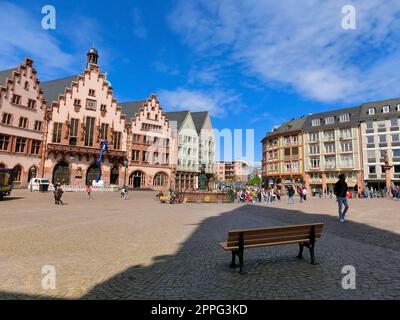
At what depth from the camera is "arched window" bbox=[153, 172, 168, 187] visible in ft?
189

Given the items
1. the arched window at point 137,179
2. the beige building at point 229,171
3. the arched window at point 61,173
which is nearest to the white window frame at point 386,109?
the arched window at point 137,179

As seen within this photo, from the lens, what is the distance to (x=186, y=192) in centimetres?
3064

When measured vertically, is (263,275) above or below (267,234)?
below

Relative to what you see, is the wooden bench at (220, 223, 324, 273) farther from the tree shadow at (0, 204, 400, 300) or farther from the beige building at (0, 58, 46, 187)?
the beige building at (0, 58, 46, 187)

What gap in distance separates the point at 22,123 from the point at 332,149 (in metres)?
62.9

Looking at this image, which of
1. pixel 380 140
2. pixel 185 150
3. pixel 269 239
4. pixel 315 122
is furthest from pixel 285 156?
pixel 269 239

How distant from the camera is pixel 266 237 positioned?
640cm

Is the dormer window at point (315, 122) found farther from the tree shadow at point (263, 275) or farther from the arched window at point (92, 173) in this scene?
the tree shadow at point (263, 275)

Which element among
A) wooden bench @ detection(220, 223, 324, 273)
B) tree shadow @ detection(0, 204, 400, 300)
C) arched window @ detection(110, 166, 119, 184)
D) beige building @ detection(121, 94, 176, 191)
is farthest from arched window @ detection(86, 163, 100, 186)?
wooden bench @ detection(220, 223, 324, 273)

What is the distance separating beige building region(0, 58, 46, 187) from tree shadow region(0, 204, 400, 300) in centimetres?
4030

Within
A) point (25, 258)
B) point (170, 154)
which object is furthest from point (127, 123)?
point (25, 258)

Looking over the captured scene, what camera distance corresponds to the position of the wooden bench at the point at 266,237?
20.2ft

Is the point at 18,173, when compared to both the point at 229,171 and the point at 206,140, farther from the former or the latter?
the point at 229,171
